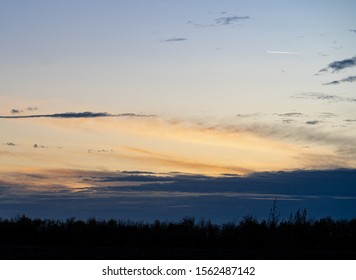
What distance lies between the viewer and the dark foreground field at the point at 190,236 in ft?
101

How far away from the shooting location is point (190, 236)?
1315 inches

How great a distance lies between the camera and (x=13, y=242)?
107ft

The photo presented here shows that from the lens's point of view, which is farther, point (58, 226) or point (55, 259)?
point (58, 226)

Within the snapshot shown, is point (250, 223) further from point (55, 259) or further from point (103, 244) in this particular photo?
point (55, 259)

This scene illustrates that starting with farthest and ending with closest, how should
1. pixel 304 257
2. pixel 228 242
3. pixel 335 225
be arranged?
pixel 335 225
pixel 228 242
pixel 304 257

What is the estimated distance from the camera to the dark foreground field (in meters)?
30.8

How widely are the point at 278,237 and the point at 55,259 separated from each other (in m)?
12.2

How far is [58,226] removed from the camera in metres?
35.3

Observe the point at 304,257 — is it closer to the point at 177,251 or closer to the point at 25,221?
the point at 177,251

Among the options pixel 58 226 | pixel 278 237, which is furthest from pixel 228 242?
pixel 58 226
